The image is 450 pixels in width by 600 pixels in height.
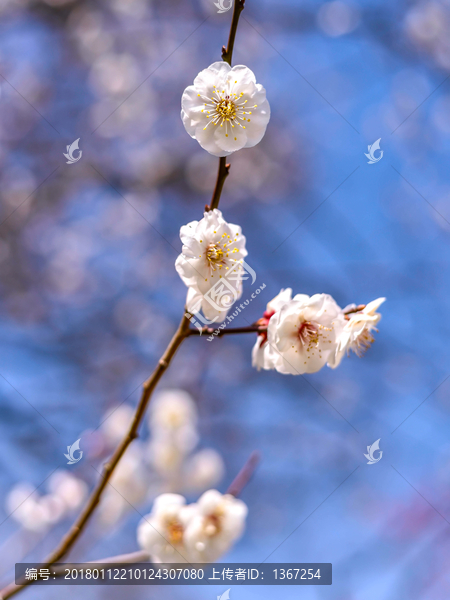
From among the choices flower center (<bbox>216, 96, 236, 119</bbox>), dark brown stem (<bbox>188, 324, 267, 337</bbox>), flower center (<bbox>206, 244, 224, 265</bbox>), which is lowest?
dark brown stem (<bbox>188, 324, 267, 337</bbox>)

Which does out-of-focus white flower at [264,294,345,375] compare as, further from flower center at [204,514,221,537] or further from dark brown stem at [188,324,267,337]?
flower center at [204,514,221,537]

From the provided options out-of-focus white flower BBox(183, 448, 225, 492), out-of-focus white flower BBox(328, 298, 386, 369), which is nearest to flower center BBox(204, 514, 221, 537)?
out-of-focus white flower BBox(328, 298, 386, 369)

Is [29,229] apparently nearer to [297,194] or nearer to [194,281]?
[297,194]

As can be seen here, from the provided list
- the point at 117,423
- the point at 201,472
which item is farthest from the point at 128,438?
the point at 117,423

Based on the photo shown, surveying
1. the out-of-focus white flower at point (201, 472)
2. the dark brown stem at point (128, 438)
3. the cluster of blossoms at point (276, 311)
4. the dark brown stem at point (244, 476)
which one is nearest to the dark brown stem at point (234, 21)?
the cluster of blossoms at point (276, 311)

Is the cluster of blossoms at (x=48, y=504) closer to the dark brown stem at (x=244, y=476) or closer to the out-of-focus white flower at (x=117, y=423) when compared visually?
the out-of-focus white flower at (x=117, y=423)

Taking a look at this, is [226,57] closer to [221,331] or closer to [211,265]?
[211,265]
